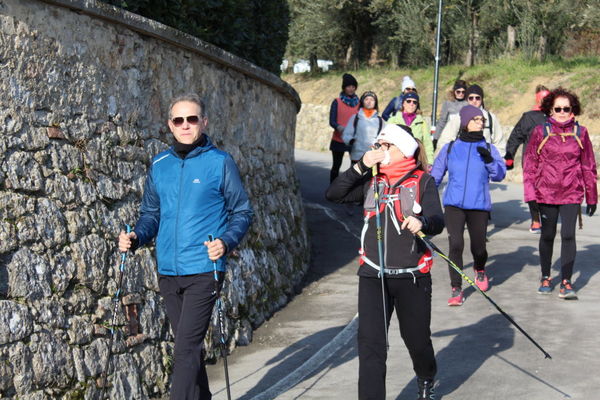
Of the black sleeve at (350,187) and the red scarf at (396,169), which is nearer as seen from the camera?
the red scarf at (396,169)

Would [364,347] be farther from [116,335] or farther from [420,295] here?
[116,335]

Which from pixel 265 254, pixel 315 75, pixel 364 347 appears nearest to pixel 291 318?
pixel 265 254

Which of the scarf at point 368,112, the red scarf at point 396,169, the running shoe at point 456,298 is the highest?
the scarf at point 368,112

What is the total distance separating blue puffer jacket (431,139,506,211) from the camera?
32.9ft

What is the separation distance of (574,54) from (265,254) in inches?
1038

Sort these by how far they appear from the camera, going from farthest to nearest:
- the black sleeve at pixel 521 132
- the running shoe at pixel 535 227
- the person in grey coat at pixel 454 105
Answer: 1. the running shoe at pixel 535 227
2. the person in grey coat at pixel 454 105
3. the black sleeve at pixel 521 132

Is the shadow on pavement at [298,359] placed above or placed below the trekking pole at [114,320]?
below

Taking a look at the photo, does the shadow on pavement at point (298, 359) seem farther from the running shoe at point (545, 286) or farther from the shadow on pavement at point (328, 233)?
the running shoe at point (545, 286)

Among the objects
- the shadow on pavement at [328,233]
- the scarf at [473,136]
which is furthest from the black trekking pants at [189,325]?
the shadow on pavement at [328,233]

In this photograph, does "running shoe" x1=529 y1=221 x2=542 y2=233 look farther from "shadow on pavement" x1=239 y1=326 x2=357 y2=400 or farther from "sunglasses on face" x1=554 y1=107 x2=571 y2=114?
"shadow on pavement" x1=239 y1=326 x2=357 y2=400

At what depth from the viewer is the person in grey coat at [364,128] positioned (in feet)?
46.8

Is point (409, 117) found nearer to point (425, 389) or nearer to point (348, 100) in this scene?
point (348, 100)

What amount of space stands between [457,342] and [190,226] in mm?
3420

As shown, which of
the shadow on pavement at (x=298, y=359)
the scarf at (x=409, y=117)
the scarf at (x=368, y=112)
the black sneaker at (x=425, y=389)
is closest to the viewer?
the black sneaker at (x=425, y=389)
